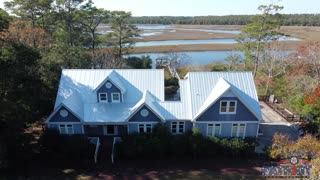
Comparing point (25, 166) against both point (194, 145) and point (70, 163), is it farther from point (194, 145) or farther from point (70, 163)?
point (194, 145)

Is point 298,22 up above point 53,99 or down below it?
above

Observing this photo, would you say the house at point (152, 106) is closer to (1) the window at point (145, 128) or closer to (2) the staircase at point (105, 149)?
(1) the window at point (145, 128)

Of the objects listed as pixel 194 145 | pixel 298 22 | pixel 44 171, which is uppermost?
pixel 298 22

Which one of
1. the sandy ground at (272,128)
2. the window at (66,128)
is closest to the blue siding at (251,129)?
the sandy ground at (272,128)

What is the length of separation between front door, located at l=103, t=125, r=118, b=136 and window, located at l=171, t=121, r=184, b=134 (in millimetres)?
5438

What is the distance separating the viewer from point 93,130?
25594 mm

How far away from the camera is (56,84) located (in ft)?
99.2

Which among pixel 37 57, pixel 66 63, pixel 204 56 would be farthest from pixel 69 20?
pixel 204 56

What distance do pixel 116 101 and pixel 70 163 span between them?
684 centimetres

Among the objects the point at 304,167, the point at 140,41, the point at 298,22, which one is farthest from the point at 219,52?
the point at 298,22

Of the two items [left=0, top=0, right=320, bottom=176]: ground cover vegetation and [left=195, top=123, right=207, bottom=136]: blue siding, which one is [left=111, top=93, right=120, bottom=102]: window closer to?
[left=0, top=0, right=320, bottom=176]: ground cover vegetation

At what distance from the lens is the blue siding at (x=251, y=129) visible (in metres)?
24.8

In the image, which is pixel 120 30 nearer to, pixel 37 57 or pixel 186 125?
pixel 37 57

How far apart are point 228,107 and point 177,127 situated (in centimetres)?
505
